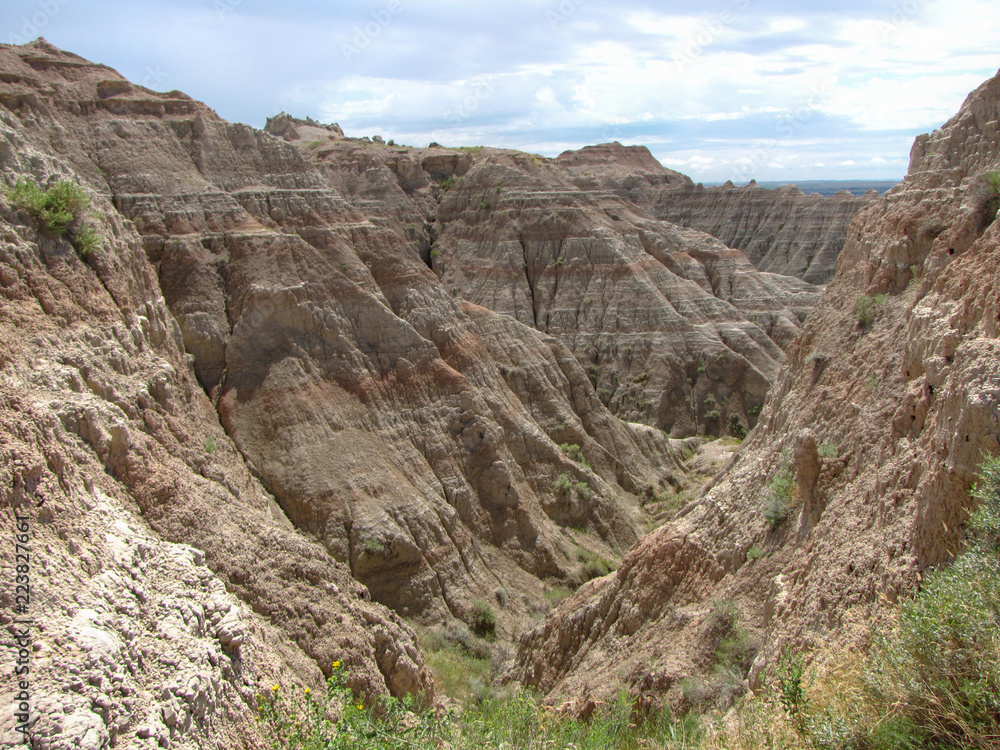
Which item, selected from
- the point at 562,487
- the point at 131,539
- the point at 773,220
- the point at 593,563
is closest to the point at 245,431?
the point at 131,539

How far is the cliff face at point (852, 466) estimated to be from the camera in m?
9.92

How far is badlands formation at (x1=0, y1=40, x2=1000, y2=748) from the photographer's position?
10.3 meters

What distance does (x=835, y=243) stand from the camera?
88250mm

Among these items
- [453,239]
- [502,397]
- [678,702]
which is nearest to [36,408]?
[678,702]

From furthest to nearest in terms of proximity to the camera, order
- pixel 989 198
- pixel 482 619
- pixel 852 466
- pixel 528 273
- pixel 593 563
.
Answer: pixel 528 273, pixel 593 563, pixel 482 619, pixel 989 198, pixel 852 466

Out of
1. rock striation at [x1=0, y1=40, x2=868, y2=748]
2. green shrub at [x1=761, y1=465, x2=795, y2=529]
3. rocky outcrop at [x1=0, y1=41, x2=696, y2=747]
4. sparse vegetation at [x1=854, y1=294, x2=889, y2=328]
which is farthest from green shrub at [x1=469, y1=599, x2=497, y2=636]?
sparse vegetation at [x1=854, y1=294, x2=889, y2=328]

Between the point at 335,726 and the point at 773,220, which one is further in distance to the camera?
the point at 773,220

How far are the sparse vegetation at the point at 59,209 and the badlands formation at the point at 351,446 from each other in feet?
0.79

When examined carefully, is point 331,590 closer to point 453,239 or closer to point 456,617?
point 456,617

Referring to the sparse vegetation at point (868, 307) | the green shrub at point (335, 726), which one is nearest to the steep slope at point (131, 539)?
the green shrub at point (335, 726)

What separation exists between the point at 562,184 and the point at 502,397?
1208 inches

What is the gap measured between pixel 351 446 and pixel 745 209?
85.7m

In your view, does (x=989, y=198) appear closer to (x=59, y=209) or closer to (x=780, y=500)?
(x=780, y=500)

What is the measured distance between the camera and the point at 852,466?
12969 millimetres
